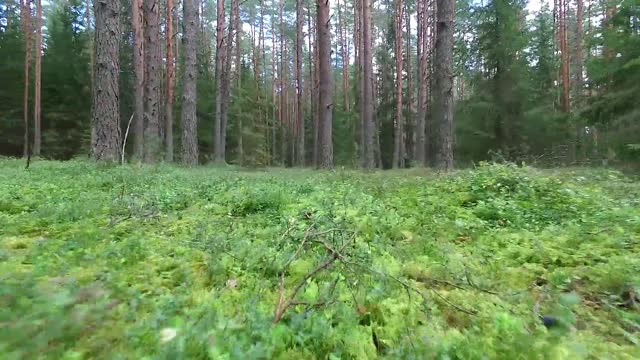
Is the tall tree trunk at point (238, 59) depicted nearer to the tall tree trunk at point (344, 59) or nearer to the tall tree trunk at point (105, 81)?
the tall tree trunk at point (344, 59)

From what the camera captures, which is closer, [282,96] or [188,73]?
[188,73]

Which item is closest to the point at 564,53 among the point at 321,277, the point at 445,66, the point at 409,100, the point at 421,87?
the point at 421,87

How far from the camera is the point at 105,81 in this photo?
11266mm

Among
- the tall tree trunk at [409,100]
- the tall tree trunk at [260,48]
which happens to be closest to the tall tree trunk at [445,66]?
the tall tree trunk at [409,100]

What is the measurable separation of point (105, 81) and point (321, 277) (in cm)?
1064

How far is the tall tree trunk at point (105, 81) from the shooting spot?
11117mm

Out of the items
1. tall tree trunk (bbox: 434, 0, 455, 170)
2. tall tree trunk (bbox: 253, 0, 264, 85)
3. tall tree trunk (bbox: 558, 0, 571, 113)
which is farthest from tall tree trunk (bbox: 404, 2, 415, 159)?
tall tree trunk (bbox: 434, 0, 455, 170)

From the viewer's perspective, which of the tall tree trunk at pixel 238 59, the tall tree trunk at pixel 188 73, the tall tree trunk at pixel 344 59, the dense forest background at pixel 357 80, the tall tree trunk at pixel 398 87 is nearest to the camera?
the dense forest background at pixel 357 80

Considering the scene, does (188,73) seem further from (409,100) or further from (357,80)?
(357,80)

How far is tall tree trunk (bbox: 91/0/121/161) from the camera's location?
11117 mm

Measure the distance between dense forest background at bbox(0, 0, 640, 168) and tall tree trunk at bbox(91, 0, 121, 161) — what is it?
0.72m

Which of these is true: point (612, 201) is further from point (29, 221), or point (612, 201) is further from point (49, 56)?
point (49, 56)

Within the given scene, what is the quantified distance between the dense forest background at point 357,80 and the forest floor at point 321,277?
6211mm

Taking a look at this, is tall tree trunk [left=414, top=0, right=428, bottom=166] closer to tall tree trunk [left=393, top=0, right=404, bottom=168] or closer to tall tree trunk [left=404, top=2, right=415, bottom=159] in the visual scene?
tall tree trunk [left=393, top=0, right=404, bottom=168]
